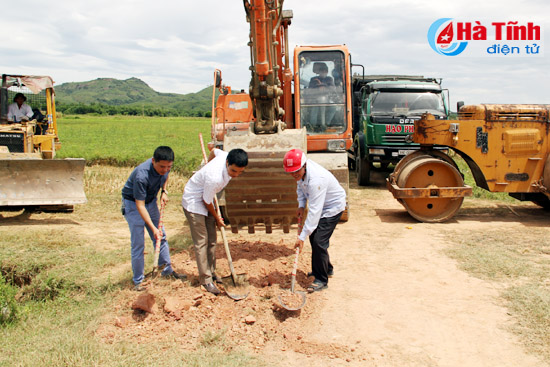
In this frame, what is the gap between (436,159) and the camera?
340 inches

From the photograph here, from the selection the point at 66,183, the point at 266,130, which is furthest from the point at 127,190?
the point at 66,183

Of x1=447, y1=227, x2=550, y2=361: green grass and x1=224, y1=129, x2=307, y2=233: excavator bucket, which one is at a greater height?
x1=224, y1=129, x2=307, y2=233: excavator bucket

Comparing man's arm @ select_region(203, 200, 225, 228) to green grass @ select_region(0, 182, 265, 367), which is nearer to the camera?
green grass @ select_region(0, 182, 265, 367)

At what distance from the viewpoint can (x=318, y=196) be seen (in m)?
→ 4.95

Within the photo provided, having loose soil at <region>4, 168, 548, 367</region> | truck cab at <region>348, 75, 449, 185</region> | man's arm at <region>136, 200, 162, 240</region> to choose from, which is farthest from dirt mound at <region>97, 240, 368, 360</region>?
truck cab at <region>348, 75, 449, 185</region>

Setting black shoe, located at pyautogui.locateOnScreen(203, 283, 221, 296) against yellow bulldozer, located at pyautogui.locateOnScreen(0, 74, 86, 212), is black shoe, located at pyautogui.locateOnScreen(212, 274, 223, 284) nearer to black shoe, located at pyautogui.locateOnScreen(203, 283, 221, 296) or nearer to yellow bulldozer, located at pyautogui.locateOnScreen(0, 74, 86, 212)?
black shoe, located at pyautogui.locateOnScreen(203, 283, 221, 296)

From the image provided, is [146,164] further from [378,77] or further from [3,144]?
[378,77]

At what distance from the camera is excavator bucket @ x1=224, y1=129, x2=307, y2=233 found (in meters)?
5.90

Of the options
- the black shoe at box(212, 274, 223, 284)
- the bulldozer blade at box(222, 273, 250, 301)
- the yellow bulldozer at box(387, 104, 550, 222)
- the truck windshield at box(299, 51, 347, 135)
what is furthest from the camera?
the truck windshield at box(299, 51, 347, 135)

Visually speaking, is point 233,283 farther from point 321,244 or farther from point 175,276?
point 321,244

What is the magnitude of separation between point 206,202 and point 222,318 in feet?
3.97

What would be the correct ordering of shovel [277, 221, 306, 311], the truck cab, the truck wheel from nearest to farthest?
shovel [277, 221, 306, 311] < the truck cab < the truck wheel

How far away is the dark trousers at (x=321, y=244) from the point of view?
17.1 feet

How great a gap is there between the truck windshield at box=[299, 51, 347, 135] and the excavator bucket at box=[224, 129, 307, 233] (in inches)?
110
